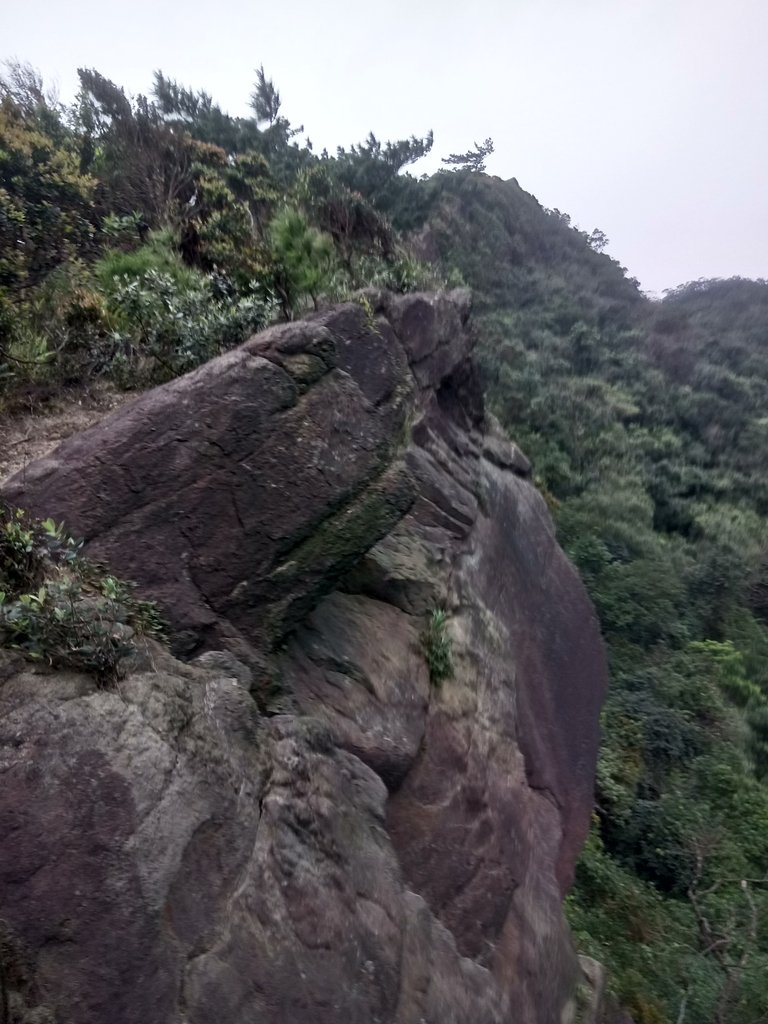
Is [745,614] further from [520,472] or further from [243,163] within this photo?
[243,163]

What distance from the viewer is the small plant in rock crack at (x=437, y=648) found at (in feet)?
20.3

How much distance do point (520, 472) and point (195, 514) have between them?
6128 mm

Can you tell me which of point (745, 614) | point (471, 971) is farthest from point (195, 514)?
point (745, 614)

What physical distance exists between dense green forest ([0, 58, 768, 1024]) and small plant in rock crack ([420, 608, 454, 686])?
278 centimetres

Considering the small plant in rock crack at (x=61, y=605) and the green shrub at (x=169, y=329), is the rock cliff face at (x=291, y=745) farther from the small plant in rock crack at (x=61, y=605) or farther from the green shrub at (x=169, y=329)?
the green shrub at (x=169, y=329)

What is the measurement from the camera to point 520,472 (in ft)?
33.0

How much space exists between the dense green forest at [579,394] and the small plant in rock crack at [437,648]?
278 cm

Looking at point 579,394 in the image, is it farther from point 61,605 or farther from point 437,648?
point 61,605

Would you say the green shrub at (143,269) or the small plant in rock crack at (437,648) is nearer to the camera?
the small plant in rock crack at (437,648)

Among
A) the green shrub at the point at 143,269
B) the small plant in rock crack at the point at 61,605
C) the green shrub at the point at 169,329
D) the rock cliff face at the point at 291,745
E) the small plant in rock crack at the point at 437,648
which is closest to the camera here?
the rock cliff face at the point at 291,745

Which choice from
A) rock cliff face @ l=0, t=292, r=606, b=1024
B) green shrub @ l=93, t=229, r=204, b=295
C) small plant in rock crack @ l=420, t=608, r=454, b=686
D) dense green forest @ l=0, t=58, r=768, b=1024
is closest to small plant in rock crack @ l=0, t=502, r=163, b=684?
rock cliff face @ l=0, t=292, r=606, b=1024

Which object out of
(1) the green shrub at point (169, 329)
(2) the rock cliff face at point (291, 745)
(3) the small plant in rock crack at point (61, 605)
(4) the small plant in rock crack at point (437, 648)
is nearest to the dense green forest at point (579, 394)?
(1) the green shrub at point (169, 329)

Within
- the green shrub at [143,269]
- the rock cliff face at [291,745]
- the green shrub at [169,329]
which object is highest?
the green shrub at [143,269]

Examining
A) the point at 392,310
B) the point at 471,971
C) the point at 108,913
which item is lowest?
the point at 471,971
